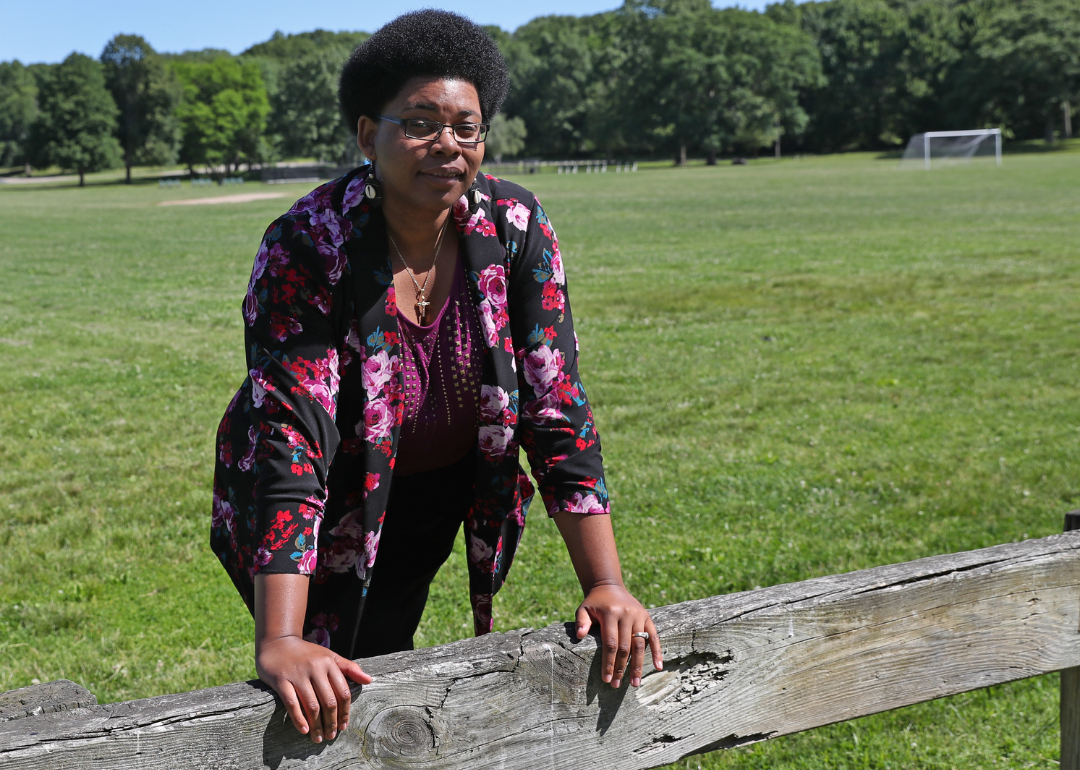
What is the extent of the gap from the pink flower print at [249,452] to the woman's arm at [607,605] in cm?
67

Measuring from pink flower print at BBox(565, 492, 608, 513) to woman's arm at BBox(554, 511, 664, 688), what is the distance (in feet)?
0.04

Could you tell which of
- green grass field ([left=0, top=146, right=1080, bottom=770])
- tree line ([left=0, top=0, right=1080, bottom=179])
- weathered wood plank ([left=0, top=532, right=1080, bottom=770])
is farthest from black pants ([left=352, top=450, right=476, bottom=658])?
tree line ([left=0, top=0, right=1080, bottom=179])

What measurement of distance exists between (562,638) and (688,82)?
92513mm

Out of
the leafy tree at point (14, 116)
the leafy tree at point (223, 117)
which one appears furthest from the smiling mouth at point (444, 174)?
the leafy tree at point (14, 116)

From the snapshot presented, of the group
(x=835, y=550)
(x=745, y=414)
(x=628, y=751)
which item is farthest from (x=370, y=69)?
(x=745, y=414)

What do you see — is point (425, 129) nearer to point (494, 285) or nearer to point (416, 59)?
point (416, 59)

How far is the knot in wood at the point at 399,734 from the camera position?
1.63 m

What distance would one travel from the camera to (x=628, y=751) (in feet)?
6.00

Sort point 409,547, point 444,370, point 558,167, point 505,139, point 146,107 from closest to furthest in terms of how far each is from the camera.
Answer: point 444,370
point 409,547
point 558,167
point 505,139
point 146,107

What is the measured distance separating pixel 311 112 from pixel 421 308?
98.2 metres

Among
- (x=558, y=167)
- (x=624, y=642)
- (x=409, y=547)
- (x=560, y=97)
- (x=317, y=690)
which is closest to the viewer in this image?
(x=317, y=690)

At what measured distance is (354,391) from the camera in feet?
7.57

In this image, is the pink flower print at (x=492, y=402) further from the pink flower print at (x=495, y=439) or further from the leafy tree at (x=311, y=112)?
the leafy tree at (x=311, y=112)

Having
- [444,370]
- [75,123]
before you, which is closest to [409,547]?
[444,370]
